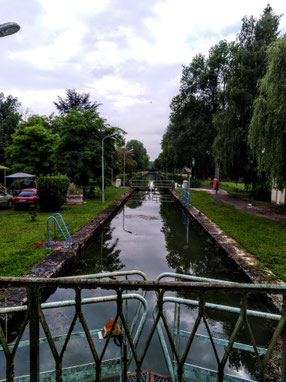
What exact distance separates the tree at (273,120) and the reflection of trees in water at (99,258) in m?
7.87

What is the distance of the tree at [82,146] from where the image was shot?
63.2 ft

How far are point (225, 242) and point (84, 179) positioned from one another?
14612mm

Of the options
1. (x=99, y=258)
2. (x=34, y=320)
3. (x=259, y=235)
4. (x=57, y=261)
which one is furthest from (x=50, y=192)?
(x=34, y=320)

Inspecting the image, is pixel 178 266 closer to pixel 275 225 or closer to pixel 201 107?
pixel 275 225

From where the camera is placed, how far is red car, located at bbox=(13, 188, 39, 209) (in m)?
14.4

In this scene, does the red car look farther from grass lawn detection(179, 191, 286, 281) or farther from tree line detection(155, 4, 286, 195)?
tree line detection(155, 4, 286, 195)

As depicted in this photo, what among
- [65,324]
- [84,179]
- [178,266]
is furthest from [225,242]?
[84,179]

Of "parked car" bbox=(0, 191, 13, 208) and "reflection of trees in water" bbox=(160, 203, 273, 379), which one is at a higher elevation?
"parked car" bbox=(0, 191, 13, 208)

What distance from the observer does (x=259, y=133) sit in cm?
1189

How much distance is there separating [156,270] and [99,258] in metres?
1.91

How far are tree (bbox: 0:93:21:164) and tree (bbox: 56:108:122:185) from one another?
50.1 ft

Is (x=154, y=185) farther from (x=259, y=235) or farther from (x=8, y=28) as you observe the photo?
(x=8, y=28)

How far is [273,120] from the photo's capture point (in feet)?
36.4

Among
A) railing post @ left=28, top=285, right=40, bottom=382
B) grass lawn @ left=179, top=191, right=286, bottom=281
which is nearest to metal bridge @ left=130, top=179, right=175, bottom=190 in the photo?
grass lawn @ left=179, top=191, right=286, bottom=281
